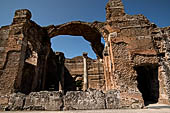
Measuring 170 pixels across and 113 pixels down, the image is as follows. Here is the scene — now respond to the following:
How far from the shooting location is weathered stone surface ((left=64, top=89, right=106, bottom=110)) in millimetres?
3820

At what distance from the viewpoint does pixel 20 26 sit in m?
5.47

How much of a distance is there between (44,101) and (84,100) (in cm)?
144

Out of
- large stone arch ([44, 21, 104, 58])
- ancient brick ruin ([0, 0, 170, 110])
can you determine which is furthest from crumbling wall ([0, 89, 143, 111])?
large stone arch ([44, 21, 104, 58])

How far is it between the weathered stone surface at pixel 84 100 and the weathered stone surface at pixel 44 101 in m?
0.28

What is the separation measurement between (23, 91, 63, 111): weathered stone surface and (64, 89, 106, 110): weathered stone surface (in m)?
0.28

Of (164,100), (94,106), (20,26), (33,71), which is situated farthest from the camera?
(33,71)

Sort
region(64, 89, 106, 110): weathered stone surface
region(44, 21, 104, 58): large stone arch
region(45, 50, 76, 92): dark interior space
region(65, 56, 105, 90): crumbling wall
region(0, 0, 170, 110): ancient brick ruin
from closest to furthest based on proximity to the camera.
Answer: region(64, 89, 106, 110): weathered stone surface, region(0, 0, 170, 110): ancient brick ruin, region(44, 21, 104, 58): large stone arch, region(45, 50, 76, 92): dark interior space, region(65, 56, 105, 90): crumbling wall

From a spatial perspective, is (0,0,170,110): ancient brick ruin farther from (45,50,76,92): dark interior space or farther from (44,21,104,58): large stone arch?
(45,50,76,92): dark interior space

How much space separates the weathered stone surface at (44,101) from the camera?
12.6 ft

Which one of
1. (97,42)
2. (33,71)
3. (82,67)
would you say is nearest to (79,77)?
(82,67)

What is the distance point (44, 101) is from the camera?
3.95m

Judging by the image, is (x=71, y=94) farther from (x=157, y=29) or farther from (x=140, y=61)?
(x=157, y=29)

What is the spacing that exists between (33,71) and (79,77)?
5882mm

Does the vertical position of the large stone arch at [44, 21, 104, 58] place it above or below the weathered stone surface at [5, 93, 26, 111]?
above
